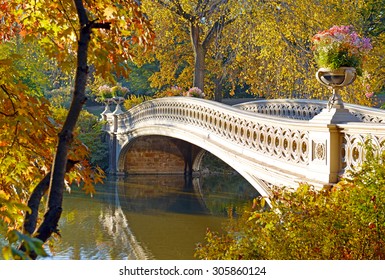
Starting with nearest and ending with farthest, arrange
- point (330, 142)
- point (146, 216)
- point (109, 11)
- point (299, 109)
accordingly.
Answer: point (109, 11)
point (330, 142)
point (146, 216)
point (299, 109)

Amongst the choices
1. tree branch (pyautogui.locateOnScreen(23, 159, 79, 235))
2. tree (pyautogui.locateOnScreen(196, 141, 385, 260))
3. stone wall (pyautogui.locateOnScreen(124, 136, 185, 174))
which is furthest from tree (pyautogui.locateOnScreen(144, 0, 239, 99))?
tree branch (pyautogui.locateOnScreen(23, 159, 79, 235))

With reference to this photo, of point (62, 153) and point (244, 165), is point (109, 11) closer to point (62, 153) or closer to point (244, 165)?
point (62, 153)

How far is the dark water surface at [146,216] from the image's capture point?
42.7 ft

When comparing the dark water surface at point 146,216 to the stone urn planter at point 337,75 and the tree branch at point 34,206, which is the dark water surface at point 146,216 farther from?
the tree branch at point 34,206

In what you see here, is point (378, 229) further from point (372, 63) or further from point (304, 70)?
point (372, 63)

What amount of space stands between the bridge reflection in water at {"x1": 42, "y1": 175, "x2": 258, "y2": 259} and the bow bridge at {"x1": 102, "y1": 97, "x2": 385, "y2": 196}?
1.02 m

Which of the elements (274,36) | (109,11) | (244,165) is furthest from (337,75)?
(274,36)

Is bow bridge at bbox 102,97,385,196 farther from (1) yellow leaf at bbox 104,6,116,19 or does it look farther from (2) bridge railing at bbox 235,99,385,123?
Result: (1) yellow leaf at bbox 104,6,116,19

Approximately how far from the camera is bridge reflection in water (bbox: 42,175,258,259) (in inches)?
513

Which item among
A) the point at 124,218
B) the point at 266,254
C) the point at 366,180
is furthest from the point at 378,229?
the point at 124,218

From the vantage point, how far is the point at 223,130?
14.0 meters

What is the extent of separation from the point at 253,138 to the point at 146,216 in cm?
562

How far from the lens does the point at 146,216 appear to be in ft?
55.5

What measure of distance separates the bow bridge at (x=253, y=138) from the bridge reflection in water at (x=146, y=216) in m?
1.02
